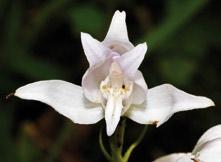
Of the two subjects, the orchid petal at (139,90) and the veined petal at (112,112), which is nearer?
the veined petal at (112,112)

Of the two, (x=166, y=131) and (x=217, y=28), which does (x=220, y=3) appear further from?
(x=166, y=131)

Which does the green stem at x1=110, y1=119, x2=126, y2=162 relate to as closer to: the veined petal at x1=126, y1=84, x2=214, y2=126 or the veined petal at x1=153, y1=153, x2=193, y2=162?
the veined petal at x1=126, y1=84, x2=214, y2=126

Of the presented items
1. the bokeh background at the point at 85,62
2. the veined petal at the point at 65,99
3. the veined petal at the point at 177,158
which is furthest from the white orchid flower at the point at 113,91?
the bokeh background at the point at 85,62

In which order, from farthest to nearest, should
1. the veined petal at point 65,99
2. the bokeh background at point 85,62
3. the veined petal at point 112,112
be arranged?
the bokeh background at point 85,62
the veined petal at point 65,99
the veined petal at point 112,112

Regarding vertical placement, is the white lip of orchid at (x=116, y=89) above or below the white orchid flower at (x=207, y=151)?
above

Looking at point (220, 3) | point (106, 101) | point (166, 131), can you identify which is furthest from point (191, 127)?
point (106, 101)

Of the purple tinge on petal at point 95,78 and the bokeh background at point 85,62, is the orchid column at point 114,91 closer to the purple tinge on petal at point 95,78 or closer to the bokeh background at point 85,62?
the purple tinge on petal at point 95,78

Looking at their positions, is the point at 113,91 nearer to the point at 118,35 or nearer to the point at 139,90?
the point at 139,90

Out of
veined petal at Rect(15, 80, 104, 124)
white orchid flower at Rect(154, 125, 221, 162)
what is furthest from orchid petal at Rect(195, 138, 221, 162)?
veined petal at Rect(15, 80, 104, 124)
